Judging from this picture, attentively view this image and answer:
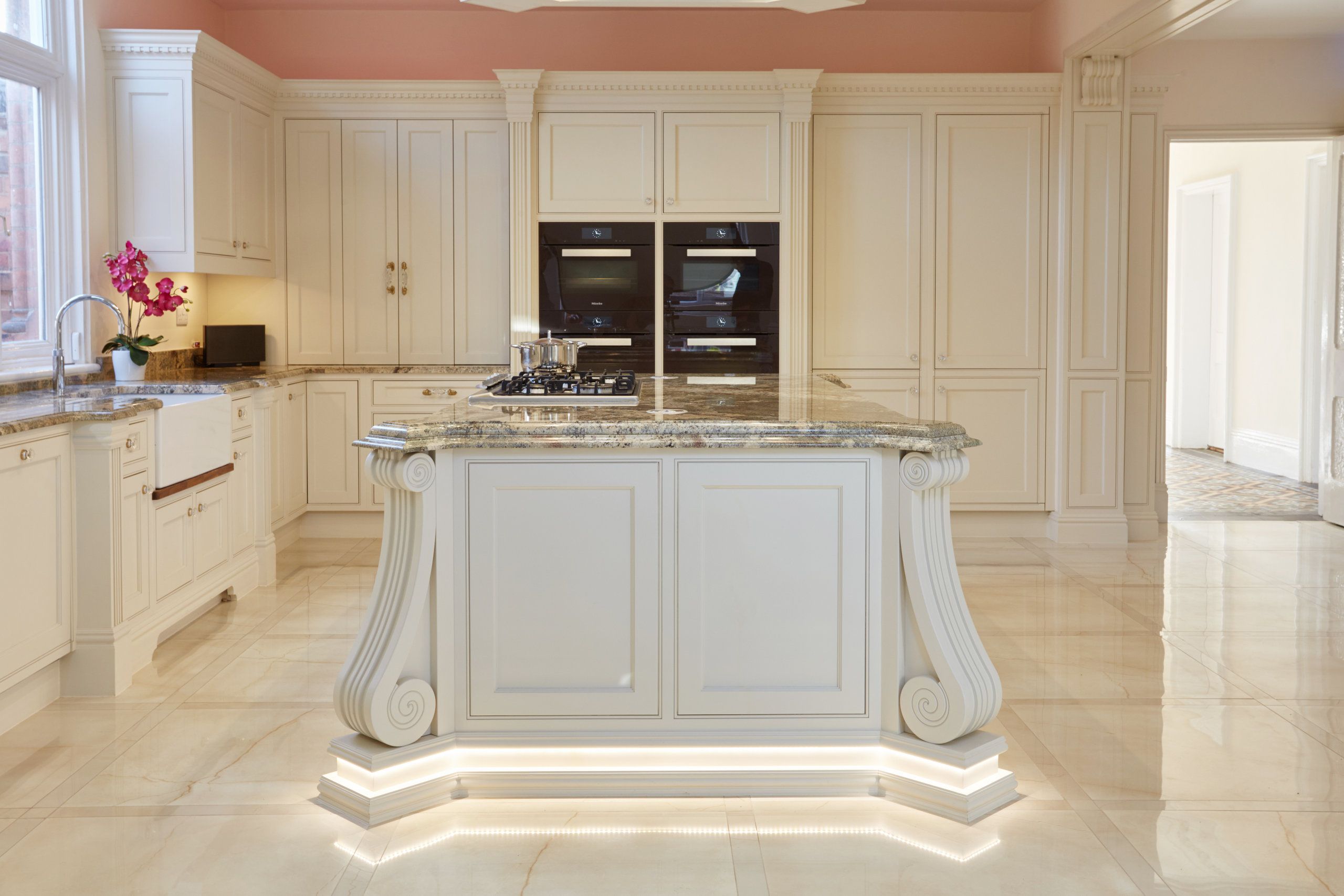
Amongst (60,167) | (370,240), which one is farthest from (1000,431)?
(60,167)

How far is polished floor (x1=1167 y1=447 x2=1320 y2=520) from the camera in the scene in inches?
274

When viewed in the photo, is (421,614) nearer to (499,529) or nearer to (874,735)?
(499,529)

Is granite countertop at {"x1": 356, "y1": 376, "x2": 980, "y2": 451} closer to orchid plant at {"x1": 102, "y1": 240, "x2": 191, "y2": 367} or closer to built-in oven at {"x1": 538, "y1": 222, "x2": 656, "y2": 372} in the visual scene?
orchid plant at {"x1": 102, "y1": 240, "x2": 191, "y2": 367}

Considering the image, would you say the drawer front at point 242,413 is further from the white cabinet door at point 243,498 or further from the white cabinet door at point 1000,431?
the white cabinet door at point 1000,431

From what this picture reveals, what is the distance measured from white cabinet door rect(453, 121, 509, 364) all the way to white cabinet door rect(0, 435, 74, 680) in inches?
115

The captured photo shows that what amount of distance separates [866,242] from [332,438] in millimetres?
2963

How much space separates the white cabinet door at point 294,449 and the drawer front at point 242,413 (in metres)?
0.68

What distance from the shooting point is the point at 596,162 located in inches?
233

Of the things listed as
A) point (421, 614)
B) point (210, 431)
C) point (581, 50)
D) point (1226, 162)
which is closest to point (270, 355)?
point (210, 431)

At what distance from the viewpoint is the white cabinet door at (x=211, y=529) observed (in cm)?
431

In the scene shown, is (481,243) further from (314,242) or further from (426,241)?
(314,242)

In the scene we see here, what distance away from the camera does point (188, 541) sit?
4.22 metres

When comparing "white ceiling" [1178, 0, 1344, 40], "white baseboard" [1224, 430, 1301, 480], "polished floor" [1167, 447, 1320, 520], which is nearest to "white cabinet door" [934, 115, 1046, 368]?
"white ceiling" [1178, 0, 1344, 40]

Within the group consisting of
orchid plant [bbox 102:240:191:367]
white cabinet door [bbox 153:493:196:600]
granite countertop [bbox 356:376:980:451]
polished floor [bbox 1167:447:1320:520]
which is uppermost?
orchid plant [bbox 102:240:191:367]
